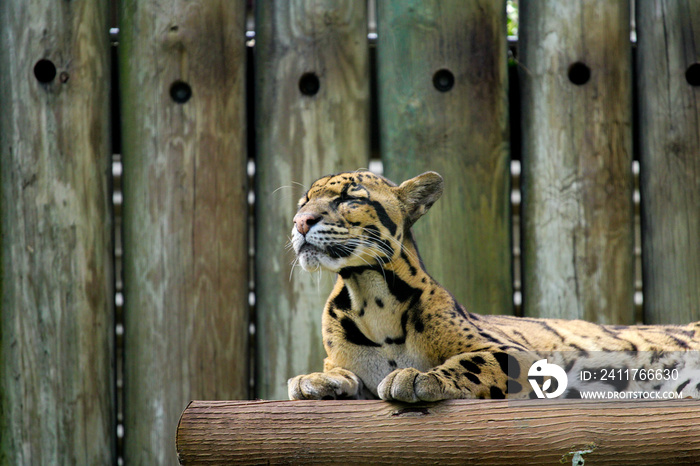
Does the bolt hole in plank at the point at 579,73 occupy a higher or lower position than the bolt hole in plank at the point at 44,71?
lower

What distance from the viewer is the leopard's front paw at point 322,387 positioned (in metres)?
2.68

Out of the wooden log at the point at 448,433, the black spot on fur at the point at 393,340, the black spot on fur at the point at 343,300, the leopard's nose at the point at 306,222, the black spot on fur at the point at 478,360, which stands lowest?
the wooden log at the point at 448,433

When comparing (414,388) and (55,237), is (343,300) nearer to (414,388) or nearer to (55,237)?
(414,388)

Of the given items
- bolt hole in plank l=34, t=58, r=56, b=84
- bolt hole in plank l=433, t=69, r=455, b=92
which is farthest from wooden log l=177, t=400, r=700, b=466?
bolt hole in plank l=34, t=58, r=56, b=84

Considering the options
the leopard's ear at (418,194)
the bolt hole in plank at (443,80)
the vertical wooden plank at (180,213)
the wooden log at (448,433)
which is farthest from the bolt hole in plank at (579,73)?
the wooden log at (448,433)

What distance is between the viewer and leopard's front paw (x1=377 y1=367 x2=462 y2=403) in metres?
→ 2.50

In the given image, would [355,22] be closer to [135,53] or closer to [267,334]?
[135,53]

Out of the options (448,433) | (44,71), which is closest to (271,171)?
(44,71)

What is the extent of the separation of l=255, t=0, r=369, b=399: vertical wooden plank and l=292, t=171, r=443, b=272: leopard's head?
1.05 meters

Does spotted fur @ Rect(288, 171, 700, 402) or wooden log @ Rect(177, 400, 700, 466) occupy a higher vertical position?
spotted fur @ Rect(288, 171, 700, 402)

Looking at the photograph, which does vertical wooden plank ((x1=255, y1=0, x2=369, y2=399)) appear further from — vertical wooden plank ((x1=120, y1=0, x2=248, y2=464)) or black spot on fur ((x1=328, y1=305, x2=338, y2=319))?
black spot on fur ((x1=328, y1=305, x2=338, y2=319))

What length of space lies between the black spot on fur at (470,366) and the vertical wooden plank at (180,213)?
1.58 m

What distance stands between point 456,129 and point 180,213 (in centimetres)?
143
